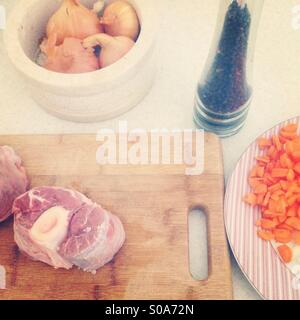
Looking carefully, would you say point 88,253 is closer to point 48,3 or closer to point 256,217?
point 256,217

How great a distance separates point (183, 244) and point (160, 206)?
0.10 m

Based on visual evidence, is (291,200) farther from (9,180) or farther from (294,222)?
(9,180)

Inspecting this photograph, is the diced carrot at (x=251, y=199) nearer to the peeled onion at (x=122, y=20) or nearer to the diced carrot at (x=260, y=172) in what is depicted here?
the diced carrot at (x=260, y=172)

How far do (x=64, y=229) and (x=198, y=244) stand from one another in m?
0.29

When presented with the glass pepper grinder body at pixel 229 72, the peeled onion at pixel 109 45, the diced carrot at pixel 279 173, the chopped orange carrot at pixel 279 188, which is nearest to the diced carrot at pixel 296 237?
the chopped orange carrot at pixel 279 188

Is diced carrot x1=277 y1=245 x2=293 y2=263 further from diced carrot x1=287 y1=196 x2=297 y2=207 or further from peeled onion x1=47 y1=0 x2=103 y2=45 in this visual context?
peeled onion x1=47 y1=0 x2=103 y2=45

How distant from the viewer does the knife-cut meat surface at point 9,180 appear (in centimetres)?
90

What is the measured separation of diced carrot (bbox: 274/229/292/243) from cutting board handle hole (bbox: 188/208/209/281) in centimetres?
15

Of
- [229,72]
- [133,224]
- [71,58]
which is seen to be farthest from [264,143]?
[71,58]

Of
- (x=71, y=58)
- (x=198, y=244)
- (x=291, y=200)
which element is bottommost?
(x=198, y=244)

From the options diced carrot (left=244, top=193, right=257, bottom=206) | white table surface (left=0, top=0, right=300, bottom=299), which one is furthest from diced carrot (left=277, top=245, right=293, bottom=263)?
white table surface (left=0, top=0, right=300, bottom=299)

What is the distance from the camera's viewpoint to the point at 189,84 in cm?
109

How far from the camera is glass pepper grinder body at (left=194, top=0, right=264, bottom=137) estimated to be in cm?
78
